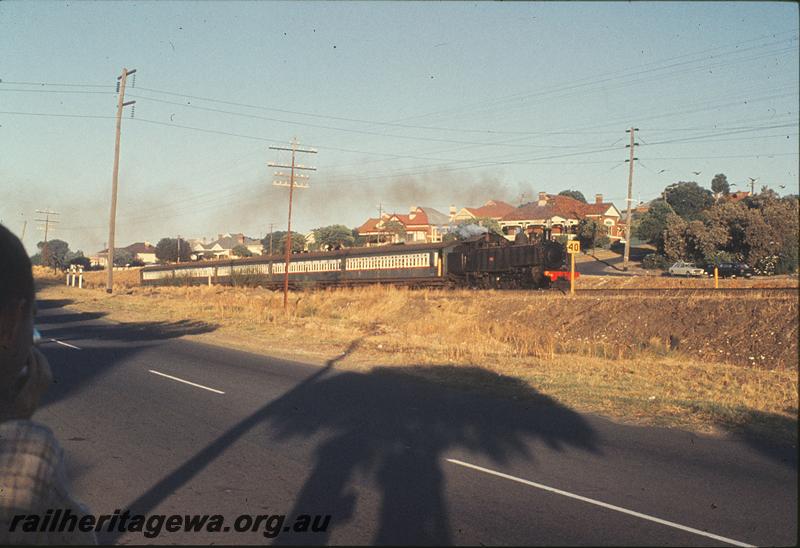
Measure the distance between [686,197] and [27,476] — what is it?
294 ft

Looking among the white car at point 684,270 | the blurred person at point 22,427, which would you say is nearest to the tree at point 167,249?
the white car at point 684,270

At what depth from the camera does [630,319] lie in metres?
24.6

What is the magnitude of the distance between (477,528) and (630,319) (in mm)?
20376

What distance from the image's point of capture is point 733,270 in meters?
39.6

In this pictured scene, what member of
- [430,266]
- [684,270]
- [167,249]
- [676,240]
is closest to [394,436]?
[430,266]

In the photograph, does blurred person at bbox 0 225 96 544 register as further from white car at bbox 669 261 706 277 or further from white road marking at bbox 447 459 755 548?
white car at bbox 669 261 706 277

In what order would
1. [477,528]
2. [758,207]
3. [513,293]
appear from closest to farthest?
[477,528] < [758,207] < [513,293]

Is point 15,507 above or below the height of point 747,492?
above

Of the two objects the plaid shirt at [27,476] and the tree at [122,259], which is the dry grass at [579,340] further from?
the tree at [122,259]

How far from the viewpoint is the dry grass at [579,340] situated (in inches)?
484

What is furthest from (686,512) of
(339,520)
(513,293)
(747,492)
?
(513,293)

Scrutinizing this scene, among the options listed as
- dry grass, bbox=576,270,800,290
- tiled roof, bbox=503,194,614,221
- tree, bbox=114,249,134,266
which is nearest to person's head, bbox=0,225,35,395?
dry grass, bbox=576,270,800,290

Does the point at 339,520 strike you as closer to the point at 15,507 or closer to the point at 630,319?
the point at 15,507

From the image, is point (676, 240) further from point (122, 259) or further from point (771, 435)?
point (122, 259)
